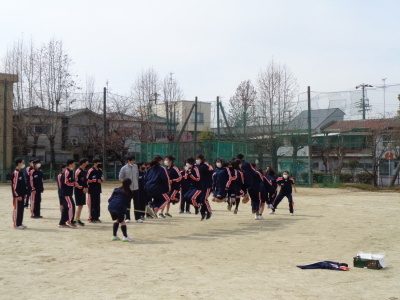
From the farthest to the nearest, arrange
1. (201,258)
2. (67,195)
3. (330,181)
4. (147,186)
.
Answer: (330,181) → (147,186) → (67,195) → (201,258)

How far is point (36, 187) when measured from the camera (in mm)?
15289

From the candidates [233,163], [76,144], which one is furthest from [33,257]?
[76,144]

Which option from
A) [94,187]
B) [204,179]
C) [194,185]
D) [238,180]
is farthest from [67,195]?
[238,180]

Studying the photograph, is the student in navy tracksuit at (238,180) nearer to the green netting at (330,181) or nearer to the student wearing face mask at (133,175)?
the student wearing face mask at (133,175)

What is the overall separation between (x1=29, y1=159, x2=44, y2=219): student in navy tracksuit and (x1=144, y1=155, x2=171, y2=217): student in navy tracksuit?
346 cm

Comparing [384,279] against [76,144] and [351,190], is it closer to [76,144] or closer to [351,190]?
[351,190]

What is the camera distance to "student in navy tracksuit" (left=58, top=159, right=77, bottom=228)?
43.7ft

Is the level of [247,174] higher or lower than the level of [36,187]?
higher

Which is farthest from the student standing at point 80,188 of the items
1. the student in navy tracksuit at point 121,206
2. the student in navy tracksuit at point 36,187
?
the student in navy tracksuit at point 121,206

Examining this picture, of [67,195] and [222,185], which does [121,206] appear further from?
[222,185]

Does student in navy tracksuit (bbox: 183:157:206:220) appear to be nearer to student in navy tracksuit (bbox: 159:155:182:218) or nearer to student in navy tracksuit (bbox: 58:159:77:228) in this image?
student in navy tracksuit (bbox: 159:155:182:218)

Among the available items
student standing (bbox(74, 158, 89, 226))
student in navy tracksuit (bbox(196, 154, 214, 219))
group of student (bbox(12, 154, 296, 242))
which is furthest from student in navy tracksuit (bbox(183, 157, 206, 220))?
student standing (bbox(74, 158, 89, 226))

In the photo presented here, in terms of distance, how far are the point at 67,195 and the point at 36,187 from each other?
2397mm

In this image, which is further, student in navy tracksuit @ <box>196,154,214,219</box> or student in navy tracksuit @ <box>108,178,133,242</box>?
student in navy tracksuit @ <box>196,154,214,219</box>
